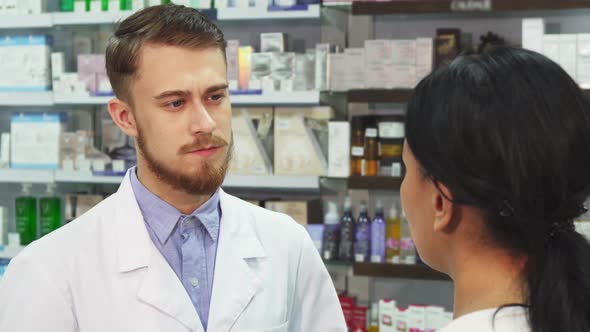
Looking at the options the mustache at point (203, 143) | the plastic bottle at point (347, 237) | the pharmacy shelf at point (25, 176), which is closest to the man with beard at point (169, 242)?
the mustache at point (203, 143)

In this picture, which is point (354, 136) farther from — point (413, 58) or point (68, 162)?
point (68, 162)

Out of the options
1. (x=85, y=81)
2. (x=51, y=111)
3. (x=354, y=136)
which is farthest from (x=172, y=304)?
(x=51, y=111)

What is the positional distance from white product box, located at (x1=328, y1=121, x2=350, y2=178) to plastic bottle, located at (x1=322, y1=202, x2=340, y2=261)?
20cm

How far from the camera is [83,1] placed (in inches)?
169

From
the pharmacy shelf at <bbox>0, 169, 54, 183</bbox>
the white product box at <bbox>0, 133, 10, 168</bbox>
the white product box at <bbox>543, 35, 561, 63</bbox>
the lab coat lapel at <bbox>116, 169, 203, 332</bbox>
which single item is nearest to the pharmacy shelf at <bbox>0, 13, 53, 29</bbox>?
the white product box at <bbox>0, 133, 10, 168</bbox>

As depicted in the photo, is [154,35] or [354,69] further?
[354,69]

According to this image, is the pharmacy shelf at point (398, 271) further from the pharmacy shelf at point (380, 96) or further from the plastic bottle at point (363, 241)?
the pharmacy shelf at point (380, 96)

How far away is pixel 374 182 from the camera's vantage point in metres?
3.78

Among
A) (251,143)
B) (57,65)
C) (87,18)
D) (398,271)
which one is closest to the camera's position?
(398,271)

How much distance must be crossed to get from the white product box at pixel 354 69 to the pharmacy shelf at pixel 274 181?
0.49 metres

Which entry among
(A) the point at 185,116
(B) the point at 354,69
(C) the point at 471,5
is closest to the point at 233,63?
(B) the point at 354,69

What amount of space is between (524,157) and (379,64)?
285 centimetres

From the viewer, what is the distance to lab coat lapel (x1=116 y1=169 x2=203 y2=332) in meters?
1.68

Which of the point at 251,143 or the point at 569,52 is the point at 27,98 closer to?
the point at 251,143
